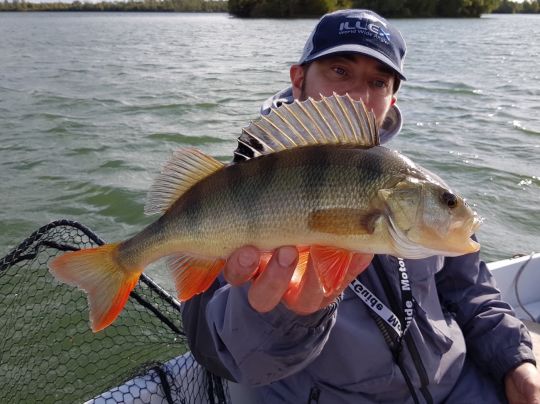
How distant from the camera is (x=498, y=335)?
2.51 m

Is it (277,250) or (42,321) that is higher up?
(277,250)

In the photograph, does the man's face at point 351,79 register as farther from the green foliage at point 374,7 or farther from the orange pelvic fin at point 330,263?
the green foliage at point 374,7

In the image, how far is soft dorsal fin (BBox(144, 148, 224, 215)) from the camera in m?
1.83

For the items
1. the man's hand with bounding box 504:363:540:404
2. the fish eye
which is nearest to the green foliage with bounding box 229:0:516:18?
the man's hand with bounding box 504:363:540:404

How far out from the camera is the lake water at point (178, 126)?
6.78m

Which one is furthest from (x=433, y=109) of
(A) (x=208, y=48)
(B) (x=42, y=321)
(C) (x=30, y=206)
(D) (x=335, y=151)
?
(A) (x=208, y=48)

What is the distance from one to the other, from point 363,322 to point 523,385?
832 millimetres

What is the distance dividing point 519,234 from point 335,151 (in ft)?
18.3

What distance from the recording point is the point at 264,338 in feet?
6.04

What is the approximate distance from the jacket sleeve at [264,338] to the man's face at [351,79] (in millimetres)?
1264

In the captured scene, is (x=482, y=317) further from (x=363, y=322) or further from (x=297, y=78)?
(x=297, y=78)

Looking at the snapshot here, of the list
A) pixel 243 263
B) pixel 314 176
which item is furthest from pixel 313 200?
pixel 243 263

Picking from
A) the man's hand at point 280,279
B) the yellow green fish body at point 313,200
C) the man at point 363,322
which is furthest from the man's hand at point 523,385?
the man's hand at point 280,279

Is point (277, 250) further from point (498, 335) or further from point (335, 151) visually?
point (498, 335)
